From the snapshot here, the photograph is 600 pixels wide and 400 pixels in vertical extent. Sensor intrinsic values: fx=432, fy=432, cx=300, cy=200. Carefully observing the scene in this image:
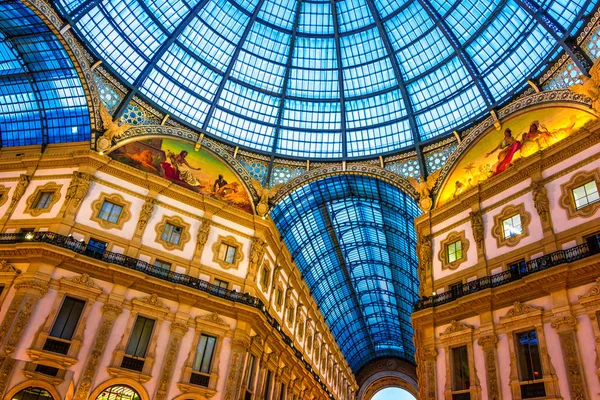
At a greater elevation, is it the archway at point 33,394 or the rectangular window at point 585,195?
the rectangular window at point 585,195

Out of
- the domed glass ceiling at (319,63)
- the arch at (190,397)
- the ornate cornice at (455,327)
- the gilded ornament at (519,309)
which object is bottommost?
the arch at (190,397)

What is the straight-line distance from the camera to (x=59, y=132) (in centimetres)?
3241

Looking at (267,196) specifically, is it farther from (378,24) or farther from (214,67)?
(378,24)

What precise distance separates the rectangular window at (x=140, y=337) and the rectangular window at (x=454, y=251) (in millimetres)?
19108

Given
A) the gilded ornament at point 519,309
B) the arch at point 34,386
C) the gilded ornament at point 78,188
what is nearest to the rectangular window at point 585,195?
the gilded ornament at point 519,309

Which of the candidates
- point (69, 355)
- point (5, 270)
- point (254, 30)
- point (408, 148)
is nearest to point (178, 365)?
point (69, 355)

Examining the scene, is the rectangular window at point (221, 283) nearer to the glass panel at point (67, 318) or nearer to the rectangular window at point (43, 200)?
the glass panel at point (67, 318)

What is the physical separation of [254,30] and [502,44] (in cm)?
1959

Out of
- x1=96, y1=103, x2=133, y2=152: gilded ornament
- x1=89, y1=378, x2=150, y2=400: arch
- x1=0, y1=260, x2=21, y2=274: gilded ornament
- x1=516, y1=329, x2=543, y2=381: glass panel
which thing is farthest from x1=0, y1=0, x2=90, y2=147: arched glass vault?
x1=516, y1=329, x2=543, y2=381: glass panel

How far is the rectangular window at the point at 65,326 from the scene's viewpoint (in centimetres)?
2341

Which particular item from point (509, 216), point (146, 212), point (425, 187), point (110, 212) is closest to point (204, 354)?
point (146, 212)

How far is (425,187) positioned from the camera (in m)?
32.1

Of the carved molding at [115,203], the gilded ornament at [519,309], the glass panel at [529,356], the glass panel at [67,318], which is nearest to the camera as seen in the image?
the glass panel at [529,356]

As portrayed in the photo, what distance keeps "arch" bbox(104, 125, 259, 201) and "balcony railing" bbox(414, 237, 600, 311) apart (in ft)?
54.3
